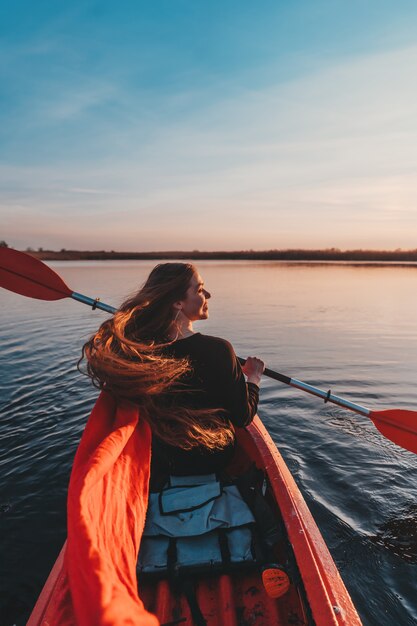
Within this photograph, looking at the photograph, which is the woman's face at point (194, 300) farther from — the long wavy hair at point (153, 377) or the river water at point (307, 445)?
the river water at point (307, 445)

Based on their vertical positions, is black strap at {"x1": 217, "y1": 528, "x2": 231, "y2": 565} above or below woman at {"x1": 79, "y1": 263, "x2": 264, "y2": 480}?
below

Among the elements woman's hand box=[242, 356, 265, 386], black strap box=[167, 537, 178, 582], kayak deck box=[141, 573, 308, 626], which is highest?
woman's hand box=[242, 356, 265, 386]

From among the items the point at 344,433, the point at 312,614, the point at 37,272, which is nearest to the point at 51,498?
the point at 37,272

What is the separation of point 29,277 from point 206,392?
3273 mm

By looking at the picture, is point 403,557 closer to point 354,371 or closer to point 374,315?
point 354,371

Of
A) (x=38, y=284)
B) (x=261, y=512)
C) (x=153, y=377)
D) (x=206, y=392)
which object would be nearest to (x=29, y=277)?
(x=38, y=284)

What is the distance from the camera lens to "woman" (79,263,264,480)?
2.42 m

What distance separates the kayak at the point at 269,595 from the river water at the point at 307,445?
46.2 inches

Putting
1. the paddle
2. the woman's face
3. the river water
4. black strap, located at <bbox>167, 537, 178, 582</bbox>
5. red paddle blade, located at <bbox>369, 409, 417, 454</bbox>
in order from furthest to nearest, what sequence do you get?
the paddle → red paddle blade, located at <bbox>369, 409, 417, 454</bbox> → the river water → the woman's face → black strap, located at <bbox>167, 537, 178, 582</bbox>

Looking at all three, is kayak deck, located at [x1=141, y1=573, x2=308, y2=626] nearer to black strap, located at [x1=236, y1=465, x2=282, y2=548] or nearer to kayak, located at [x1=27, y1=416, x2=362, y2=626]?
kayak, located at [x1=27, y1=416, x2=362, y2=626]

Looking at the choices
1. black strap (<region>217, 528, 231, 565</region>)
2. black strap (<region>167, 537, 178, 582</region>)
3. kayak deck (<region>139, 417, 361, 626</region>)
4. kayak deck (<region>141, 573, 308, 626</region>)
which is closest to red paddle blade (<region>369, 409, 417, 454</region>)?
kayak deck (<region>139, 417, 361, 626</region>)

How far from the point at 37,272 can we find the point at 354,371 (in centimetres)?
694

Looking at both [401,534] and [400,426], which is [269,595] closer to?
[401,534]

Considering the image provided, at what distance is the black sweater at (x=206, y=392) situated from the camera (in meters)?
2.44
